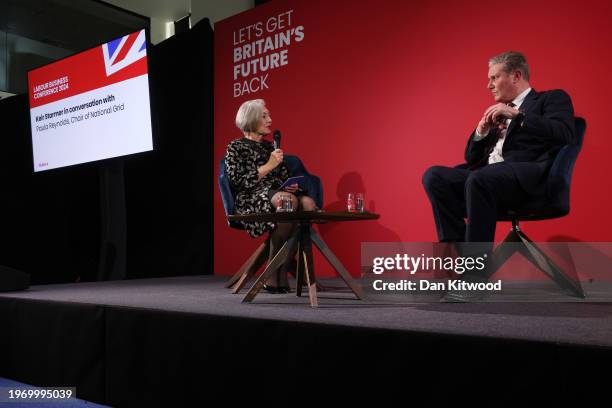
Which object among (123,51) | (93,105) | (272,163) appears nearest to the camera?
(272,163)

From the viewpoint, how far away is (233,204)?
9.96 ft

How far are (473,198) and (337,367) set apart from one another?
1.16 meters

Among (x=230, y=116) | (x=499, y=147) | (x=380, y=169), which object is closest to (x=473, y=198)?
(x=499, y=147)

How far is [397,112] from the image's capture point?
156 inches

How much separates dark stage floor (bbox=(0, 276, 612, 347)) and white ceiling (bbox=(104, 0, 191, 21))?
13.4ft

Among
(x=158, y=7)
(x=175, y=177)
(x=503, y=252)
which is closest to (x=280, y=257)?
(x=503, y=252)

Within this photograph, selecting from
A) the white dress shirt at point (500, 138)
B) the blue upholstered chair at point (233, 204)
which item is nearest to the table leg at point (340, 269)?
the blue upholstered chair at point (233, 204)

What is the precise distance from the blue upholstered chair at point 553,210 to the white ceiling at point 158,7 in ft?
14.5

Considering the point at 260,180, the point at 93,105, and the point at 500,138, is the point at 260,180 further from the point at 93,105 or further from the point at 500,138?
the point at 93,105

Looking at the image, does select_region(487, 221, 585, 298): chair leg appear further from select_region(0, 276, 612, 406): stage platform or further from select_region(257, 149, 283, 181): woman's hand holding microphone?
select_region(257, 149, 283, 181): woman's hand holding microphone

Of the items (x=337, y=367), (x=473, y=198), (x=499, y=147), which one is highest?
(x=499, y=147)

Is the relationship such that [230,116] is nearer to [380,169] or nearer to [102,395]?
[380,169]

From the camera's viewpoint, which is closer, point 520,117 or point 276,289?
point 520,117

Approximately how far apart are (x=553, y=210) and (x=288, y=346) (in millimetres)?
1524
